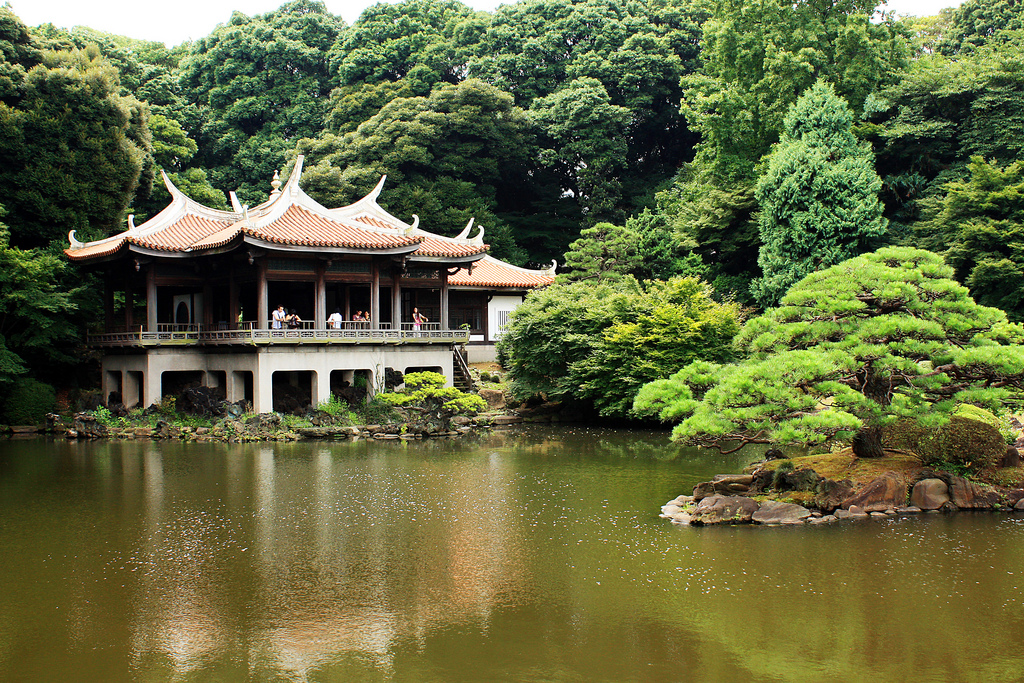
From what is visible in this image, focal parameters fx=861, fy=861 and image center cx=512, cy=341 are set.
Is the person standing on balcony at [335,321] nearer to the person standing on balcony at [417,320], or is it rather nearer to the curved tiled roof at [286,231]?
the curved tiled roof at [286,231]

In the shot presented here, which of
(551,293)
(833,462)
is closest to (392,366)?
(551,293)

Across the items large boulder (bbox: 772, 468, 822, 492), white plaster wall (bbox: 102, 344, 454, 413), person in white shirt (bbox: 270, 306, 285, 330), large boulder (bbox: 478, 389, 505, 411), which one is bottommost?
large boulder (bbox: 772, 468, 822, 492)

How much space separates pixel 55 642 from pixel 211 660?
1593 millimetres

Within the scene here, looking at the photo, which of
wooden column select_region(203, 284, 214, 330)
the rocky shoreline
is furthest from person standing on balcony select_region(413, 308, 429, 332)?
the rocky shoreline

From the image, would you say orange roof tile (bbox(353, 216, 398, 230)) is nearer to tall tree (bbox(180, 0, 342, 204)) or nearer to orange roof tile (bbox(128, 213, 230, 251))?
orange roof tile (bbox(128, 213, 230, 251))

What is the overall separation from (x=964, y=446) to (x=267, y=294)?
17.9 meters

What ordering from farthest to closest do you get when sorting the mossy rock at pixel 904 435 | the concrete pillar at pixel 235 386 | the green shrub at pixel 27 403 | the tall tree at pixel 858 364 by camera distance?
the concrete pillar at pixel 235 386 → the green shrub at pixel 27 403 → the mossy rock at pixel 904 435 → the tall tree at pixel 858 364

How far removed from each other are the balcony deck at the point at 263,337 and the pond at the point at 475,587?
789cm

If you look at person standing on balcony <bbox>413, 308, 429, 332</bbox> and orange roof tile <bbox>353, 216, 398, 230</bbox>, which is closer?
person standing on balcony <bbox>413, 308, 429, 332</bbox>

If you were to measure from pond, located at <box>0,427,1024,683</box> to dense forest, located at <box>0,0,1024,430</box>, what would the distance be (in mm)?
10599

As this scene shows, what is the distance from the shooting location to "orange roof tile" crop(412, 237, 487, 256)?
2607 centimetres

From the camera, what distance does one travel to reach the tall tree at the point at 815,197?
2606 centimetres

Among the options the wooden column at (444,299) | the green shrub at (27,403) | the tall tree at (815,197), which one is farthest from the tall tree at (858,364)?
the green shrub at (27,403)

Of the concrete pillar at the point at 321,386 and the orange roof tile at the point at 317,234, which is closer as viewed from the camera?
the orange roof tile at the point at 317,234
